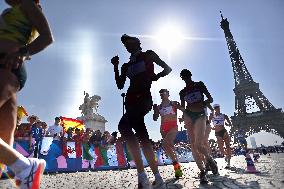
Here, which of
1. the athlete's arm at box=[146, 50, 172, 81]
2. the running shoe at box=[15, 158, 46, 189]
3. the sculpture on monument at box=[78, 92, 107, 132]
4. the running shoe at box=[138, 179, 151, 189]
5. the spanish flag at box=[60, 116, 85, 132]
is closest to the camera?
the running shoe at box=[15, 158, 46, 189]

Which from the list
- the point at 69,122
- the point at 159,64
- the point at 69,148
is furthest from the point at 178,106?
the point at 69,122

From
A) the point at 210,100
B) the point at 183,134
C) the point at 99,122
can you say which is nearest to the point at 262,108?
the point at 183,134

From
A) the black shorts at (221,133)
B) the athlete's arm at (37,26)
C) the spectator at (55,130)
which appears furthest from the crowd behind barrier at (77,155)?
the athlete's arm at (37,26)

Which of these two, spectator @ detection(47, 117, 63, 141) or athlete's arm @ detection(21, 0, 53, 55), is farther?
spectator @ detection(47, 117, 63, 141)

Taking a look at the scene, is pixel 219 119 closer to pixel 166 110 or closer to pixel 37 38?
pixel 166 110

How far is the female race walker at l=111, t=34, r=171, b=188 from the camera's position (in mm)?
3863

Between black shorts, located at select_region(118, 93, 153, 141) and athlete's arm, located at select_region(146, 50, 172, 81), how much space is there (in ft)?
1.49

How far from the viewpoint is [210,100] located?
608 cm

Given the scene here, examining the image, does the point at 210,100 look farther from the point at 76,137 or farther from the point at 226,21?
the point at 226,21

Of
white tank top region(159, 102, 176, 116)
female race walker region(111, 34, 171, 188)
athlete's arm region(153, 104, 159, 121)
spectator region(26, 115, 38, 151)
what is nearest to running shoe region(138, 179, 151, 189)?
female race walker region(111, 34, 171, 188)

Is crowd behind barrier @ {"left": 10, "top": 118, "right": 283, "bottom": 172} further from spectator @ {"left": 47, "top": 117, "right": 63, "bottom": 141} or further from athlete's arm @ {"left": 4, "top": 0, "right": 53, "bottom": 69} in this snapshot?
athlete's arm @ {"left": 4, "top": 0, "right": 53, "bottom": 69}

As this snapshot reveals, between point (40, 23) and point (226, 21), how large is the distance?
274ft

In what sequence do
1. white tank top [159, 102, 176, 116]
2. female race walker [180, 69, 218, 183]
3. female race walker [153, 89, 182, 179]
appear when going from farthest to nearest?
white tank top [159, 102, 176, 116], female race walker [153, 89, 182, 179], female race walker [180, 69, 218, 183]

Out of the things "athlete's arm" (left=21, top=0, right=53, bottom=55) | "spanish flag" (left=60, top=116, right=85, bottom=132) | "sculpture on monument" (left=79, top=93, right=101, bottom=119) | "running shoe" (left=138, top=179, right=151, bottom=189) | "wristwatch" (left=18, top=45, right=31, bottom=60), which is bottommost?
"running shoe" (left=138, top=179, right=151, bottom=189)
